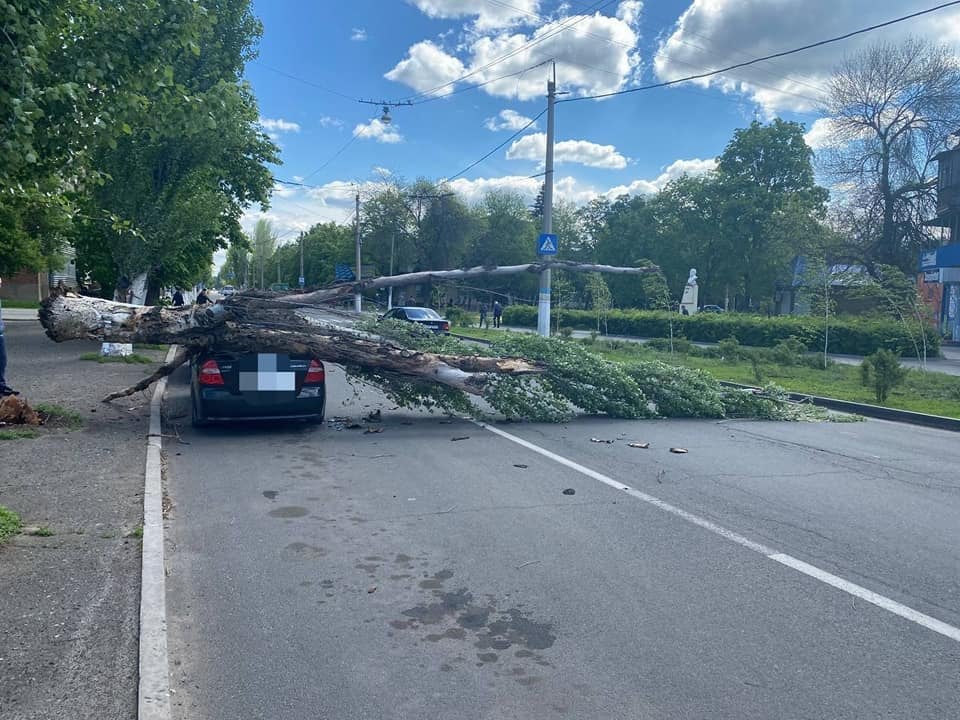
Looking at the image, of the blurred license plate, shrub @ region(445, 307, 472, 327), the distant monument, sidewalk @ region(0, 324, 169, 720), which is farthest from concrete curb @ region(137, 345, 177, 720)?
shrub @ region(445, 307, 472, 327)

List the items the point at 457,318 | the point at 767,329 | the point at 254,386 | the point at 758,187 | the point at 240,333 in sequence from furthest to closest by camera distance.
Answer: the point at 758,187 → the point at 457,318 → the point at 767,329 → the point at 240,333 → the point at 254,386

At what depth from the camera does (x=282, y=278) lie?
11456 cm

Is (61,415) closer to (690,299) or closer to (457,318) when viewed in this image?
(690,299)

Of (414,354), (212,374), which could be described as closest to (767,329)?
(414,354)

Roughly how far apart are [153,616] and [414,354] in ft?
23.8

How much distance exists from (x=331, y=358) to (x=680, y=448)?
191 inches

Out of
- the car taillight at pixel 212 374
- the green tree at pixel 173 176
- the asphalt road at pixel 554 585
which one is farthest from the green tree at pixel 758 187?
the car taillight at pixel 212 374

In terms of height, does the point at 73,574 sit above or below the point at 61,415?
below

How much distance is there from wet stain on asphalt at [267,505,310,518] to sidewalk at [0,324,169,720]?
109 centimetres

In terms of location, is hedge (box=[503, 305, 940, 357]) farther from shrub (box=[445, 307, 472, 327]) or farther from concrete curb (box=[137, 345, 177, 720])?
concrete curb (box=[137, 345, 177, 720])

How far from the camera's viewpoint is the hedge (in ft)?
96.5

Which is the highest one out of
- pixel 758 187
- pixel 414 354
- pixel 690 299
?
pixel 758 187

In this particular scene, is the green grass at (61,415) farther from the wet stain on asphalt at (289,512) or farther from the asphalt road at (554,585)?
the wet stain on asphalt at (289,512)

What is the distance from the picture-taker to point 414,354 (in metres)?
11.3
